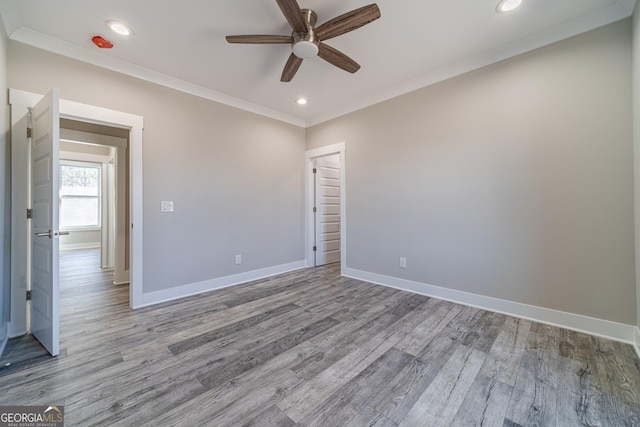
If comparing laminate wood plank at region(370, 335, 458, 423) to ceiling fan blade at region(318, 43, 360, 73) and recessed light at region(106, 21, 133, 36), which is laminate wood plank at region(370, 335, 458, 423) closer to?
ceiling fan blade at region(318, 43, 360, 73)

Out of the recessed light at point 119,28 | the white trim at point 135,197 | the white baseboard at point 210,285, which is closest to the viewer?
the recessed light at point 119,28

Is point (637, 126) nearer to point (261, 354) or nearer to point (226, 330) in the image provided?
point (261, 354)

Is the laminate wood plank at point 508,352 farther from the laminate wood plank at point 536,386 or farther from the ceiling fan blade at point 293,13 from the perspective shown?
the ceiling fan blade at point 293,13

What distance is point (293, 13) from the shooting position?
179cm

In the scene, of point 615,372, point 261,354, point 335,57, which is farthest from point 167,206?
point 615,372

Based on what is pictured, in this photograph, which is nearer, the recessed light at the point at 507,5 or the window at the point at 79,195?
the recessed light at the point at 507,5

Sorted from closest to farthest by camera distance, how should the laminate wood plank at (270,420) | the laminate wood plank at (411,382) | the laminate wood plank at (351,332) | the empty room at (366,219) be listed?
the laminate wood plank at (270,420) < the laminate wood plank at (411,382) < the empty room at (366,219) < the laminate wood plank at (351,332)

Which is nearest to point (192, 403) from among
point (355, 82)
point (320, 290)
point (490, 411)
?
point (490, 411)

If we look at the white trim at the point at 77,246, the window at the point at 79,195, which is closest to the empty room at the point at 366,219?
the window at the point at 79,195

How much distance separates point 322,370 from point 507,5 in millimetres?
3155

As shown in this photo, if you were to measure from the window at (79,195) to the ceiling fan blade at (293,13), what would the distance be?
24.6 feet

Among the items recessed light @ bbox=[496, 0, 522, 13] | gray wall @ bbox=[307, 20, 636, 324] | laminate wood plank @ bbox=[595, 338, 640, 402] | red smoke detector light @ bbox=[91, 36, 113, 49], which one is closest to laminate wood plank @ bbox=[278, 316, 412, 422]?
laminate wood plank @ bbox=[595, 338, 640, 402]

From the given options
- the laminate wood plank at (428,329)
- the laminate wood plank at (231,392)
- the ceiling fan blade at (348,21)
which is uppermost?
the ceiling fan blade at (348,21)

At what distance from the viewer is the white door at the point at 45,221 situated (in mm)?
1865
